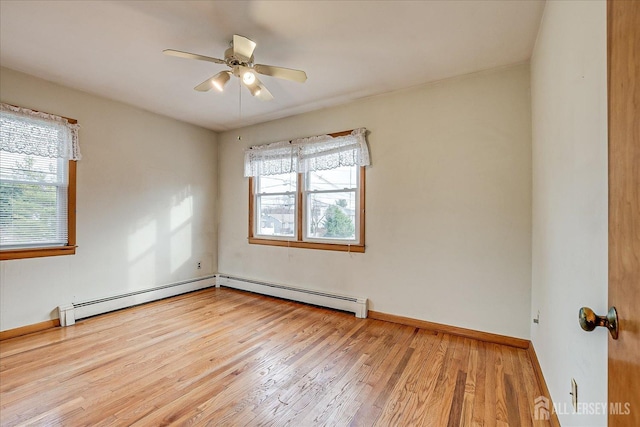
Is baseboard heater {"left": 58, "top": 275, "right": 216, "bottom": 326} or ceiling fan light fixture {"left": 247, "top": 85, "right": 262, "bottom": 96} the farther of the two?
baseboard heater {"left": 58, "top": 275, "right": 216, "bottom": 326}

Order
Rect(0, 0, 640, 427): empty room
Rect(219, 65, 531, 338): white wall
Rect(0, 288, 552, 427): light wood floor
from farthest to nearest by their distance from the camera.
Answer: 1. Rect(219, 65, 531, 338): white wall
2. Rect(0, 288, 552, 427): light wood floor
3. Rect(0, 0, 640, 427): empty room

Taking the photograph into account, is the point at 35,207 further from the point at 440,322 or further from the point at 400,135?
the point at 440,322

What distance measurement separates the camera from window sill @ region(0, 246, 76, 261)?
2675 millimetres

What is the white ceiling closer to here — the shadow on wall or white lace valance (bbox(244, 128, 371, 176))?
white lace valance (bbox(244, 128, 371, 176))

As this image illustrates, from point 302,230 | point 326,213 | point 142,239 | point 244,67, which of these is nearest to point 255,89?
point 244,67

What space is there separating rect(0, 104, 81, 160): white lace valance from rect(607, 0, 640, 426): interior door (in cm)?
420

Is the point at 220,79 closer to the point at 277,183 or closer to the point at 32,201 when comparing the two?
the point at 277,183

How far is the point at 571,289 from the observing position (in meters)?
1.32

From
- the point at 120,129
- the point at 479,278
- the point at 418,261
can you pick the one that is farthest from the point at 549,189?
the point at 120,129

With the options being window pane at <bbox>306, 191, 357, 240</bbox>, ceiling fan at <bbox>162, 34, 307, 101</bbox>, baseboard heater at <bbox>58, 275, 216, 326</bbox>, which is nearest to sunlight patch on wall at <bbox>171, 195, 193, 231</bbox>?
baseboard heater at <bbox>58, 275, 216, 326</bbox>

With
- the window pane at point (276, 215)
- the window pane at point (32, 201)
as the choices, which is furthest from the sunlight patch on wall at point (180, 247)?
the window pane at point (32, 201)

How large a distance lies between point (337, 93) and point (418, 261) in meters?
2.11

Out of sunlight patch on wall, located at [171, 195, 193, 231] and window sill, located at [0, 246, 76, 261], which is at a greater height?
sunlight patch on wall, located at [171, 195, 193, 231]

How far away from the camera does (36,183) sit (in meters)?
2.87
